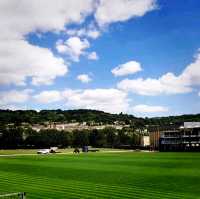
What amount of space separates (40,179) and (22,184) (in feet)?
13.5

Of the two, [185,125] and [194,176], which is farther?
[185,125]

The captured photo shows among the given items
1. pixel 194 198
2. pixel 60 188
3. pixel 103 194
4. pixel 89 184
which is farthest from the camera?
pixel 89 184

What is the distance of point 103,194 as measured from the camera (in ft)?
93.6

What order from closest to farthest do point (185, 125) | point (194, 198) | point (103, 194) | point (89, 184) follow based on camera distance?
1. point (194, 198)
2. point (103, 194)
3. point (89, 184)
4. point (185, 125)

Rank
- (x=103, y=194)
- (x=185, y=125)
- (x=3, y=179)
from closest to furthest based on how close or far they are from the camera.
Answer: (x=103, y=194) < (x=3, y=179) < (x=185, y=125)

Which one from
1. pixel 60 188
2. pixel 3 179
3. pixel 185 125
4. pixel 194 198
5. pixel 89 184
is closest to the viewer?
pixel 194 198

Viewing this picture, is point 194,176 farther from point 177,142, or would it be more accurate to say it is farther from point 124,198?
point 177,142

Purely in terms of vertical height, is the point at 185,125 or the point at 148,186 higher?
the point at 185,125

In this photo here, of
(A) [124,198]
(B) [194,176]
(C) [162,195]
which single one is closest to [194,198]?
(C) [162,195]

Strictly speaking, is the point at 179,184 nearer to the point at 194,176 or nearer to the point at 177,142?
the point at 194,176

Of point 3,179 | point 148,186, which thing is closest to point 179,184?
point 148,186

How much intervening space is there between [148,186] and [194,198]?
6.05 m

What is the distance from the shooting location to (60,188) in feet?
105

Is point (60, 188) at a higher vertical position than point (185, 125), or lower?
lower
